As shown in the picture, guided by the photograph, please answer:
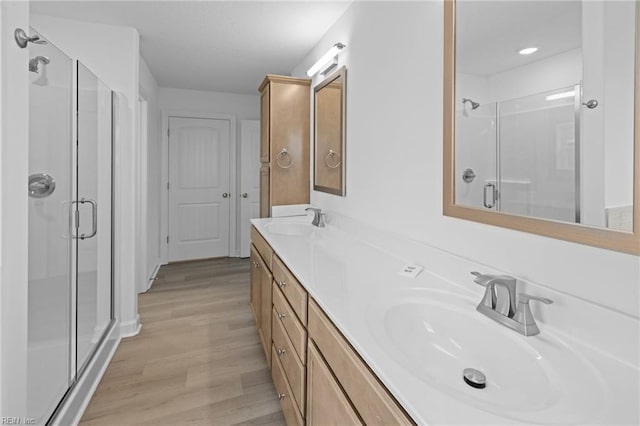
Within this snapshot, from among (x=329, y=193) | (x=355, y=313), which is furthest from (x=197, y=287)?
(x=355, y=313)

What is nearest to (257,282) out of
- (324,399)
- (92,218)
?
(92,218)

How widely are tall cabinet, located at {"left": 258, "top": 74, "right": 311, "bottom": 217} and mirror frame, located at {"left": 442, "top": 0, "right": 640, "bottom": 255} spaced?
1825 millimetres

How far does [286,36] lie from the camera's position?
2.71m

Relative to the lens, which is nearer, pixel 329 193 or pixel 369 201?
pixel 369 201

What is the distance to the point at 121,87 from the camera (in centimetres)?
259

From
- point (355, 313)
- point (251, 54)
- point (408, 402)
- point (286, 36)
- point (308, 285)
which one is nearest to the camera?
point (408, 402)

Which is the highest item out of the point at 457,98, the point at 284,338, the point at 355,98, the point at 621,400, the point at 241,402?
the point at 355,98

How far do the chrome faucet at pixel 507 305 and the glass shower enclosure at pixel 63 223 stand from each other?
68.0 inches

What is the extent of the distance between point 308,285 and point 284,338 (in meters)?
0.48

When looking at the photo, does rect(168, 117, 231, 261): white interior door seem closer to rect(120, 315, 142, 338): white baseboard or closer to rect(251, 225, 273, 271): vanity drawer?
rect(120, 315, 142, 338): white baseboard

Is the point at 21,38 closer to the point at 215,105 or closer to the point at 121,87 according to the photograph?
the point at 121,87

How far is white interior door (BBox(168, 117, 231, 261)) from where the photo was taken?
4.56 m

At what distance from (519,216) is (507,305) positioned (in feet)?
0.88

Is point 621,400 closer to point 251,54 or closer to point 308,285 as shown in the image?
point 308,285
